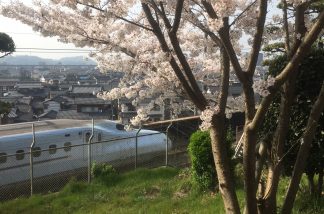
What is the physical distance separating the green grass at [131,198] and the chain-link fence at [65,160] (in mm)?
2340

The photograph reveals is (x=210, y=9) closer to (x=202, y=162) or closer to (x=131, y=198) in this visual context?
(x=202, y=162)

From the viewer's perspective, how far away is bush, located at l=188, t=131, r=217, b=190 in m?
8.41

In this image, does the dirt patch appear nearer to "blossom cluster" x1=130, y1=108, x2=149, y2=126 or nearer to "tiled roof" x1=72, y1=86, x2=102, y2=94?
"blossom cluster" x1=130, y1=108, x2=149, y2=126

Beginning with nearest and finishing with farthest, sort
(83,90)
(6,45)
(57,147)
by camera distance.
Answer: (57,147) < (6,45) < (83,90)

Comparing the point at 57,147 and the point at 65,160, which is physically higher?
the point at 57,147

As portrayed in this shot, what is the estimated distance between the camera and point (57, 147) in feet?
50.4

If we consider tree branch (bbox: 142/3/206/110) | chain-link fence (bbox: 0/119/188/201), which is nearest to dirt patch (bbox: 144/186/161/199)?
chain-link fence (bbox: 0/119/188/201)

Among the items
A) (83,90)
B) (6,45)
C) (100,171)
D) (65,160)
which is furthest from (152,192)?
(83,90)

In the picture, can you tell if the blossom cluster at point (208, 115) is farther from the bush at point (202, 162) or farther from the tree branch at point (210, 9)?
the bush at point (202, 162)

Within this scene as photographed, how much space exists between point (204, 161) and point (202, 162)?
50mm

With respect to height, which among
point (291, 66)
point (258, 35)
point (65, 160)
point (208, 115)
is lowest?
point (65, 160)

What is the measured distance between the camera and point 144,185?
9648mm

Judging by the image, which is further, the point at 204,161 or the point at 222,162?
the point at 204,161

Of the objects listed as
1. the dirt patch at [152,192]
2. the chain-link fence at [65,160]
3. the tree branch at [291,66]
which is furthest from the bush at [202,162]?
the tree branch at [291,66]
